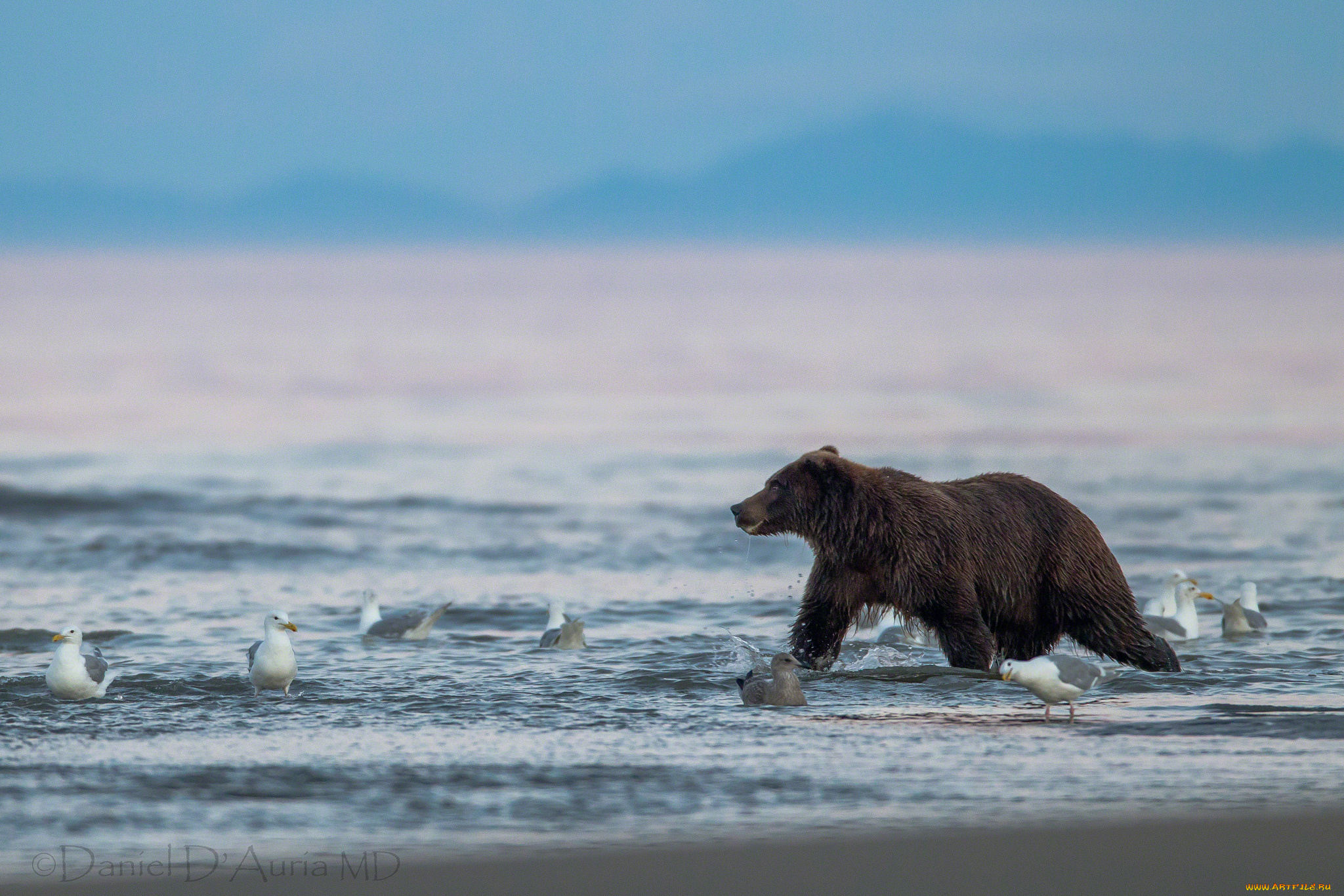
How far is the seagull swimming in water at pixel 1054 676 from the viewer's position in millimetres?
8141

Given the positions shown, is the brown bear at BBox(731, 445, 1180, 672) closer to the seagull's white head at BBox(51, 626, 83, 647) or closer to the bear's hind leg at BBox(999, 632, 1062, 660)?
the bear's hind leg at BBox(999, 632, 1062, 660)

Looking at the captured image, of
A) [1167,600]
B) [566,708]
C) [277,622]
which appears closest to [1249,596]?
[1167,600]

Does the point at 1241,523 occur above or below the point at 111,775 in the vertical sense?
above

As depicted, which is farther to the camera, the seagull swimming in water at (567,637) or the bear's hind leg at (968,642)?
the seagull swimming in water at (567,637)

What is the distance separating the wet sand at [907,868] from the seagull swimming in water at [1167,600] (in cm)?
696

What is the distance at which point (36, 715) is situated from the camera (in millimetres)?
8562

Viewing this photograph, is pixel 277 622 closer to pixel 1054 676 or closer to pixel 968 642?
pixel 968 642

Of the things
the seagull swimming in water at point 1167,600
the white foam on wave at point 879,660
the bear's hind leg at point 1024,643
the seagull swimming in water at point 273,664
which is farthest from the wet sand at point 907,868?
the seagull swimming in water at point 1167,600

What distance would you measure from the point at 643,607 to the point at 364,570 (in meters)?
4.28

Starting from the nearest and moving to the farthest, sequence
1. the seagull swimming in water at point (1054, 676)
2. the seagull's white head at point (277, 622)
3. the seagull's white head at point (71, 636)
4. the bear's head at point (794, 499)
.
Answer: the seagull swimming in water at point (1054, 676)
the seagull's white head at point (71, 636)
the seagull's white head at point (277, 622)
the bear's head at point (794, 499)

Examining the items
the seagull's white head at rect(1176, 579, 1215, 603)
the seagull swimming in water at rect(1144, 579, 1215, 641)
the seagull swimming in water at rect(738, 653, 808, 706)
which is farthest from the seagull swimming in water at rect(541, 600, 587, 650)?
the seagull's white head at rect(1176, 579, 1215, 603)

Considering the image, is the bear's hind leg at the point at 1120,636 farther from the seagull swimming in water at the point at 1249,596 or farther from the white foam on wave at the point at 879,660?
the seagull swimming in water at the point at 1249,596

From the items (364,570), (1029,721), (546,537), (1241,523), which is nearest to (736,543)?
(546,537)

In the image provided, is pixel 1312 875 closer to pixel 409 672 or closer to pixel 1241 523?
pixel 409 672
